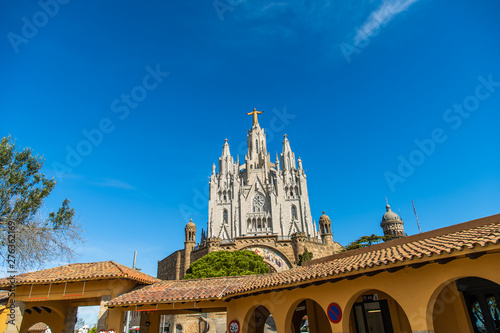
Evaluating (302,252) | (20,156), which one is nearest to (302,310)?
(20,156)

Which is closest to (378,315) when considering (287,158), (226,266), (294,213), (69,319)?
(69,319)

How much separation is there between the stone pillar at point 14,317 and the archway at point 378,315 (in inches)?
531

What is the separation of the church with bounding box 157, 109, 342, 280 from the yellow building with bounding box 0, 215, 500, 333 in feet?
86.2

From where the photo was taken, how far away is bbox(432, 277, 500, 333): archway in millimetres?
8438

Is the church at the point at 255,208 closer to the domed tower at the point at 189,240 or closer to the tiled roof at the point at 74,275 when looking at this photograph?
the domed tower at the point at 189,240

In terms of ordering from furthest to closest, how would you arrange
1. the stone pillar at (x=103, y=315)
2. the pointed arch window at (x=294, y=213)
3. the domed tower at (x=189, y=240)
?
the pointed arch window at (x=294, y=213) → the domed tower at (x=189, y=240) → the stone pillar at (x=103, y=315)

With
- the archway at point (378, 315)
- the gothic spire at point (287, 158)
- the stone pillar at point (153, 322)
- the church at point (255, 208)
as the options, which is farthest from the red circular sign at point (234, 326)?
the gothic spire at point (287, 158)

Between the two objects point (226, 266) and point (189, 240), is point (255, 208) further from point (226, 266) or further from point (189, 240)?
point (226, 266)

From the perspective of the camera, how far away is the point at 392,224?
224 ft

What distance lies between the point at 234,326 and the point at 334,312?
489 centimetres

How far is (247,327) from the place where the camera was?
12453 mm

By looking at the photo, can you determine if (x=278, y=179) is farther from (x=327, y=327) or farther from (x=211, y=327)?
(x=327, y=327)

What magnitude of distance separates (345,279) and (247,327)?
5.15 meters

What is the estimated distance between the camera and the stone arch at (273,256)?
3725 centimetres
